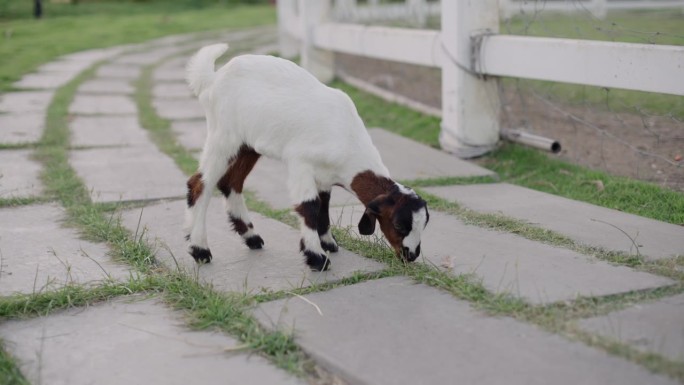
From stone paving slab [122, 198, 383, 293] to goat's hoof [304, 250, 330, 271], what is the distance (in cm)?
3

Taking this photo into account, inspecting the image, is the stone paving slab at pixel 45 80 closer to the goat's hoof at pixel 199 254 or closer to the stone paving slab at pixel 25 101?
the stone paving slab at pixel 25 101

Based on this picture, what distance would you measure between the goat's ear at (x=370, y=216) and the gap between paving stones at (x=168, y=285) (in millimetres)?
719

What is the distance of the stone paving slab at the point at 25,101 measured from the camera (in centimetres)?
793

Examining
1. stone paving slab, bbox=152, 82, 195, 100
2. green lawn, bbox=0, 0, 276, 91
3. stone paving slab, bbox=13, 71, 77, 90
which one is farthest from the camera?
green lawn, bbox=0, 0, 276, 91

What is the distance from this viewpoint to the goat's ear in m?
3.51

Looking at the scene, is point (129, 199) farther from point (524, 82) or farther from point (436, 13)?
point (436, 13)

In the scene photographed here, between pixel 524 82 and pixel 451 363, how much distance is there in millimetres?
6100

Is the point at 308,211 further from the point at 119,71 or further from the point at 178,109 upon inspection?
the point at 119,71

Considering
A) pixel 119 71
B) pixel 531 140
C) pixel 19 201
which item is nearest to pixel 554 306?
pixel 531 140

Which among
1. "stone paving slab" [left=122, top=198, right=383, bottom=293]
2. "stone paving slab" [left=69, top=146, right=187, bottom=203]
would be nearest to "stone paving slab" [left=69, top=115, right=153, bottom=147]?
"stone paving slab" [left=69, top=146, right=187, bottom=203]

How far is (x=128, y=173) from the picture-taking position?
565 cm

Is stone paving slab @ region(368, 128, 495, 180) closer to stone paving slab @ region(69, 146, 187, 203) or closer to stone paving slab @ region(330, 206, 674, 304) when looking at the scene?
stone paving slab @ region(330, 206, 674, 304)

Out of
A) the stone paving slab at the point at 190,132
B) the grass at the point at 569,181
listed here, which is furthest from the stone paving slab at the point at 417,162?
the stone paving slab at the point at 190,132

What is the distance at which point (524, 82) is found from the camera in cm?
822
